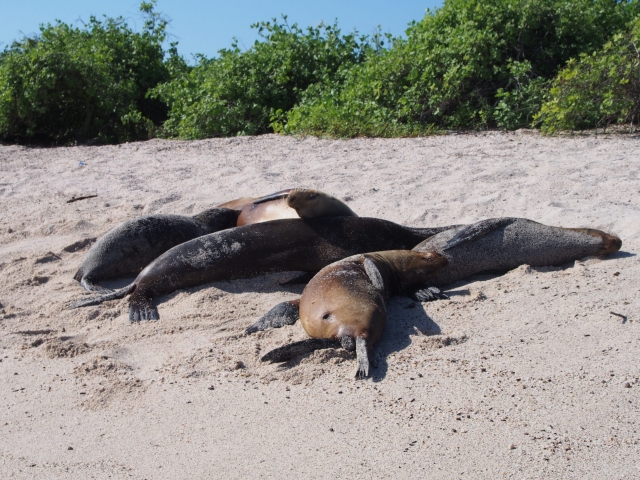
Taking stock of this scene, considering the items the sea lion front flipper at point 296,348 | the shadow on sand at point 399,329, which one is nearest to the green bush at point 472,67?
the shadow on sand at point 399,329

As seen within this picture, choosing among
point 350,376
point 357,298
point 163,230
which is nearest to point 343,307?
point 357,298

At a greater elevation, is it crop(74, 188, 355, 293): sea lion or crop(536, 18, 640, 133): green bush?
crop(536, 18, 640, 133): green bush

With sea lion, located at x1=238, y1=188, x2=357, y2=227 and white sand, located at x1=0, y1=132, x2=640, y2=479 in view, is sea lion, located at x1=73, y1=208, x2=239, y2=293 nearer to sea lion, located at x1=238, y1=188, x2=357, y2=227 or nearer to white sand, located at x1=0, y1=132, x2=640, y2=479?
white sand, located at x1=0, y1=132, x2=640, y2=479

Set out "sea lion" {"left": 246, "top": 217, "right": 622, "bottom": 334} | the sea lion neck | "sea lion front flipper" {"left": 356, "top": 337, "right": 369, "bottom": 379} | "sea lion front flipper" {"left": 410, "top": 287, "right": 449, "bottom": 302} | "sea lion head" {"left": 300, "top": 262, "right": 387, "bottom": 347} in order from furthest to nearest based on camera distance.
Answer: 1. the sea lion neck
2. "sea lion" {"left": 246, "top": 217, "right": 622, "bottom": 334}
3. "sea lion front flipper" {"left": 410, "top": 287, "right": 449, "bottom": 302}
4. "sea lion head" {"left": 300, "top": 262, "right": 387, "bottom": 347}
5. "sea lion front flipper" {"left": 356, "top": 337, "right": 369, "bottom": 379}

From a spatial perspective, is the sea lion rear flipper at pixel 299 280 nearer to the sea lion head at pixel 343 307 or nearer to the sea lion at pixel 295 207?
the sea lion head at pixel 343 307

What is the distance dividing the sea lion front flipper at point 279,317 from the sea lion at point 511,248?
1.07 meters

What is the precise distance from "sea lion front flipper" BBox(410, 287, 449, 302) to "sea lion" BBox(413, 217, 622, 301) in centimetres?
29

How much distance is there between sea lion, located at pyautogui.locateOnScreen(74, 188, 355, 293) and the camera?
212 inches

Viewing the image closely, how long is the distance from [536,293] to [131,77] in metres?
11.1

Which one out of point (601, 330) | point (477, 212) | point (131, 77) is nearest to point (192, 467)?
point (601, 330)

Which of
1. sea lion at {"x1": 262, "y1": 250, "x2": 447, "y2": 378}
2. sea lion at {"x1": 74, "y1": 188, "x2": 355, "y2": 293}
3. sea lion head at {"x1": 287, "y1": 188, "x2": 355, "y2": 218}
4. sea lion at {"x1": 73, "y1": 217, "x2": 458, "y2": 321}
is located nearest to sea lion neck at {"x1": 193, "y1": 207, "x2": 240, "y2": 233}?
sea lion at {"x1": 74, "y1": 188, "x2": 355, "y2": 293}

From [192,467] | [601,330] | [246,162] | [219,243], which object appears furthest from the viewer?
[246,162]

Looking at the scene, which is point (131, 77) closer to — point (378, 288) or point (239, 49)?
point (239, 49)

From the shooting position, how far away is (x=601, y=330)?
3.65 meters
